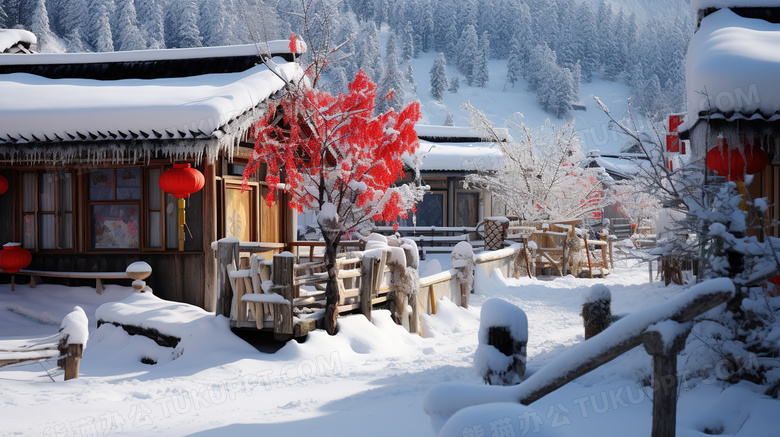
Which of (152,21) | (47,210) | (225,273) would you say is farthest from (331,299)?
(152,21)

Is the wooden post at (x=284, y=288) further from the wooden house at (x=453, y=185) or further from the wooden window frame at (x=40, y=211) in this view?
the wooden house at (x=453, y=185)

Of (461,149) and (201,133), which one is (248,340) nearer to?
(201,133)

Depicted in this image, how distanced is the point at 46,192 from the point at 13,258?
1.28 m

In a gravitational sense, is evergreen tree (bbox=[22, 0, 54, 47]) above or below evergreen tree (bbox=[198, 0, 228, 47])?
below

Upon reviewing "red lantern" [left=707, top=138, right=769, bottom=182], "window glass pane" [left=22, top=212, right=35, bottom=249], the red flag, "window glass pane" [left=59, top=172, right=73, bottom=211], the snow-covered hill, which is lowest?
"window glass pane" [left=22, top=212, right=35, bottom=249]

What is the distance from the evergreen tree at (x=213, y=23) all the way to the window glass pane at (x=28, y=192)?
174 ft

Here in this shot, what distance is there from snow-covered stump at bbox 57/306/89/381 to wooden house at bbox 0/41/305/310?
3566mm

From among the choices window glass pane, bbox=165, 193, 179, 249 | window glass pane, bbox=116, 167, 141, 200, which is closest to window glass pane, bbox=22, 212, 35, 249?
window glass pane, bbox=116, 167, 141, 200

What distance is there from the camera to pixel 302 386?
649cm

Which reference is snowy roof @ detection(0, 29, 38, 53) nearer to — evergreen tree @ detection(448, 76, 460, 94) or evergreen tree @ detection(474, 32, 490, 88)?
evergreen tree @ detection(448, 76, 460, 94)

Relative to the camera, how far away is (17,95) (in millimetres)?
11211

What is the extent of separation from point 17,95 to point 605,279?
14.5m

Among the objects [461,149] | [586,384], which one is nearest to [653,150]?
[586,384]

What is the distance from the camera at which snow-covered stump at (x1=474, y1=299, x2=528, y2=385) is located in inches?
146
